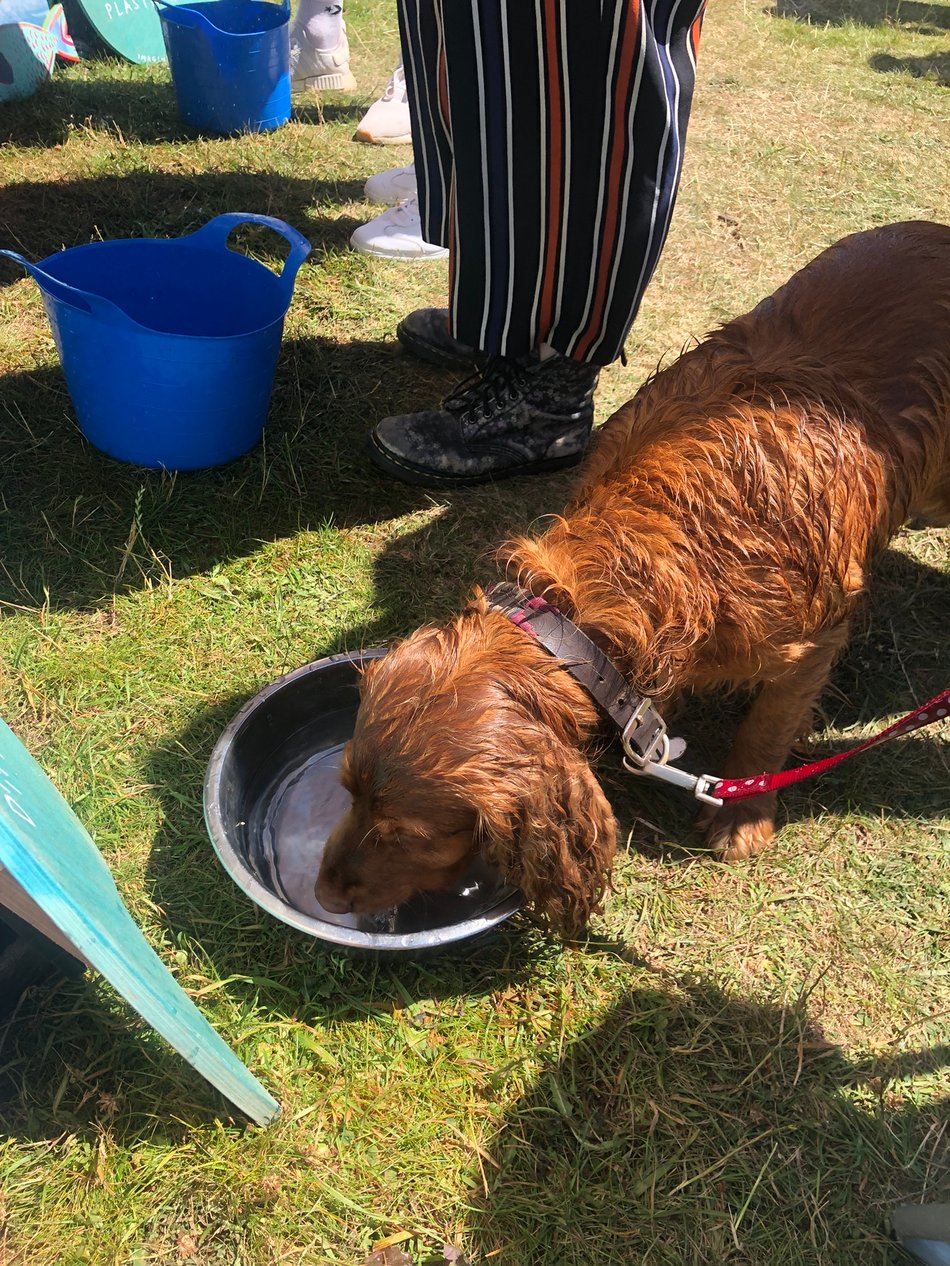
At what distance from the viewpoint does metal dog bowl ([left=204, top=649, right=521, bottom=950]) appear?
2.46m

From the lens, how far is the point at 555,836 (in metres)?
2.25

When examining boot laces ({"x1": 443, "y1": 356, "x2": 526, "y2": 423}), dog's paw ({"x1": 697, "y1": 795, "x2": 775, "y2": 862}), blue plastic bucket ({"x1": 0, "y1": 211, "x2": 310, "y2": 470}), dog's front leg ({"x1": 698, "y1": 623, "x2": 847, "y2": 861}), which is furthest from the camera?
boot laces ({"x1": 443, "y1": 356, "x2": 526, "y2": 423})

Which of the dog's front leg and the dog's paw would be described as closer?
the dog's front leg

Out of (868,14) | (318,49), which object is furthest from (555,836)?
(868,14)

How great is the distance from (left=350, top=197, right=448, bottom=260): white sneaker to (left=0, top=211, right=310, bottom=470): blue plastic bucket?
1.59 meters

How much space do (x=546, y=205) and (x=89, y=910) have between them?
266 cm

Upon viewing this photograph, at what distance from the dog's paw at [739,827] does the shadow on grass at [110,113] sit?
5463mm

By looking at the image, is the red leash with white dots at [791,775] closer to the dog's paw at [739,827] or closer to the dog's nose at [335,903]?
the dog's paw at [739,827]

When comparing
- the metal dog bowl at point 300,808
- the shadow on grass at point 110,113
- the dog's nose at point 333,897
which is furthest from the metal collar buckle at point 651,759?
the shadow on grass at point 110,113

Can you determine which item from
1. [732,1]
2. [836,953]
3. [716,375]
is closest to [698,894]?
[836,953]

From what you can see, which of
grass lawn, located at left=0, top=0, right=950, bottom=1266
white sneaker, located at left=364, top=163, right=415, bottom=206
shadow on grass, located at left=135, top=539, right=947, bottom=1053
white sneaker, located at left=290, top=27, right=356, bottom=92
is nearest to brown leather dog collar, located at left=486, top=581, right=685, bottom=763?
shadow on grass, located at left=135, top=539, right=947, bottom=1053

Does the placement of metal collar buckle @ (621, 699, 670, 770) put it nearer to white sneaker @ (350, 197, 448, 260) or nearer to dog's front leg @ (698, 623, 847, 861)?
dog's front leg @ (698, 623, 847, 861)

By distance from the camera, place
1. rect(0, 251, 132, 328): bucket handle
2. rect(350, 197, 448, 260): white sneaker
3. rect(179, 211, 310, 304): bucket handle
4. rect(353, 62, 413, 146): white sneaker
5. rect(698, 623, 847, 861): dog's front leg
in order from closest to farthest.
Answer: rect(698, 623, 847, 861): dog's front leg → rect(0, 251, 132, 328): bucket handle → rect(179, 211, 310, 304): bucket handle → rect(350, 197, 448, 260): white sneaker → rect(353, 62, 413, 146): white sneaker

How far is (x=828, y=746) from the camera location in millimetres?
3334
